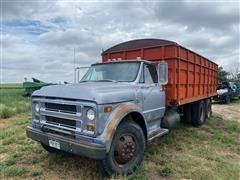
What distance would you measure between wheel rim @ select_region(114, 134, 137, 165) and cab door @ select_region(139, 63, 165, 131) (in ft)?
2.78

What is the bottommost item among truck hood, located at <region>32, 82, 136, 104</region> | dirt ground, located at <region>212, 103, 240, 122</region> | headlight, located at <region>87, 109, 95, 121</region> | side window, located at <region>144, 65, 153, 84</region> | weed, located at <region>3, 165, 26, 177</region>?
weed, located at <region>3, 165, 26, 177</region>

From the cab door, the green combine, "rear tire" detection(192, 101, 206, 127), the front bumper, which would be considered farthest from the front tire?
the green combine

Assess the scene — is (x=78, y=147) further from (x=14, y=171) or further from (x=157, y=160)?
(x=157, y=160)

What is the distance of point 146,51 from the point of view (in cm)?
745

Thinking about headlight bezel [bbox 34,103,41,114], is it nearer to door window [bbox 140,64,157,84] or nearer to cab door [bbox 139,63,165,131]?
cab door [bbox 139,63,165,131]

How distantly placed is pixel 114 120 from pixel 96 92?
561 millimetres

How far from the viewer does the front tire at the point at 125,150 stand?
15.2 ft

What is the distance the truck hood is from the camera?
14.5ft

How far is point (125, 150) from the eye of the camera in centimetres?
491

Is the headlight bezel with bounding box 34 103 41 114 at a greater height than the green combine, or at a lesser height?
lesser

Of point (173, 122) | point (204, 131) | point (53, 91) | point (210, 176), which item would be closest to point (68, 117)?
point (53, 91)

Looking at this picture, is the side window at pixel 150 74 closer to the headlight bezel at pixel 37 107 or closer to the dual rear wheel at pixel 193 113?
the headlight bezel at pixel 37 107

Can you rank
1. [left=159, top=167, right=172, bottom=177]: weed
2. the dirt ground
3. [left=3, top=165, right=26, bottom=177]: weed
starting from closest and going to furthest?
[left=3, top=165, right=26, bottom=177]: weed < [left=159, top=167, right=172, bottom=177]: weed < the dirt ground

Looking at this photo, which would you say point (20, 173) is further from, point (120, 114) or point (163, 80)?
point (163, 80)
